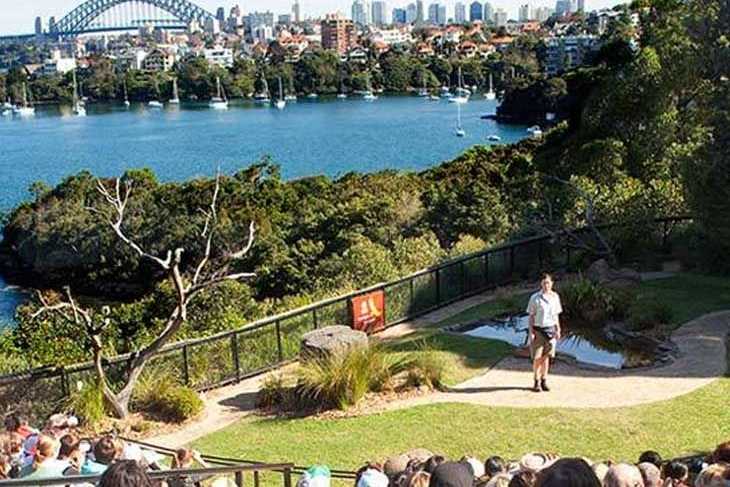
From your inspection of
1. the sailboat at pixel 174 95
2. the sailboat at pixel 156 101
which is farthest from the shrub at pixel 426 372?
the sailboat at pixel 174 95

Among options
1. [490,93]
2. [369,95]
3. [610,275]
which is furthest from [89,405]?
[369,95]

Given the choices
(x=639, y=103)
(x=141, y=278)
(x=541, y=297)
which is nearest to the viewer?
(x=541, y=297)

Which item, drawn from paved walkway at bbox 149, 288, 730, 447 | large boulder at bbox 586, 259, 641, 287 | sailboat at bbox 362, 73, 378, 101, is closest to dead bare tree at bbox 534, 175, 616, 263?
large boulder at bbox 586, 259, 641, 287

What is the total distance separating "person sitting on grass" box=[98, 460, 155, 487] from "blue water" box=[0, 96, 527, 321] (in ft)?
220

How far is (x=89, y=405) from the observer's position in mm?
12242

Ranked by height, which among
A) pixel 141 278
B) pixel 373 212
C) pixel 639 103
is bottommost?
pixel 141 278

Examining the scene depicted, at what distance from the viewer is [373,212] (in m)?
28.5

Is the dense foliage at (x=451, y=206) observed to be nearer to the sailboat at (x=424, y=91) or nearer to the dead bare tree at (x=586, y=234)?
the dead bare tree at (x=586, y=234)

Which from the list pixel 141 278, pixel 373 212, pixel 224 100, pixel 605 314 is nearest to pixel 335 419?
pixel 605 314

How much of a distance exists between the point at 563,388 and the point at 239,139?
313 feet

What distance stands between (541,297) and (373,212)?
54.7ft

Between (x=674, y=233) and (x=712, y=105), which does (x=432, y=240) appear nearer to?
(x=674, y=233)

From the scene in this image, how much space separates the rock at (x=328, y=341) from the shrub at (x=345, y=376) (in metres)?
0.22

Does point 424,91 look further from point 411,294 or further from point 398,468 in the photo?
point 398,468
